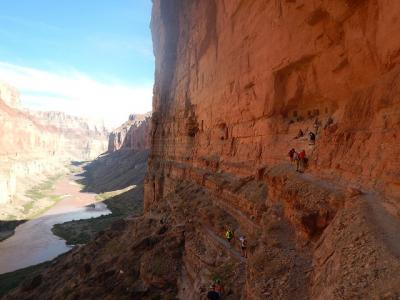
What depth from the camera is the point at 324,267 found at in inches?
263

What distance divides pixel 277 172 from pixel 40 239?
40765 mm

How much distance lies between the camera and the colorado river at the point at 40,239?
36312mm

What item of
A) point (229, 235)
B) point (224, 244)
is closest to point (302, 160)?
point (229, 235)

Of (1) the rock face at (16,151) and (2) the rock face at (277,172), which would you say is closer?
(2) the rock face at (277,172)

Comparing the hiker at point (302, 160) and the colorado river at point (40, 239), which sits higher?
the hiker at point (302, 160)

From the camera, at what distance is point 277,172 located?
40.3 ft

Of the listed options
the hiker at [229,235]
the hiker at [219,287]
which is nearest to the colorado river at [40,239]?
the hiker at [229,235]

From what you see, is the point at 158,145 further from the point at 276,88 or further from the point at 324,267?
the point at 324,267

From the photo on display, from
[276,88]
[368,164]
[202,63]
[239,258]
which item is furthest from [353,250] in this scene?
[202,63]

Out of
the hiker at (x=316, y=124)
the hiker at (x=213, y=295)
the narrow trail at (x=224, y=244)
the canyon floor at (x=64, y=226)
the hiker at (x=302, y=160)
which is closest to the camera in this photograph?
the hiker at (x=213, y=295)

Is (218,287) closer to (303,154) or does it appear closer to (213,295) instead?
(213,295)

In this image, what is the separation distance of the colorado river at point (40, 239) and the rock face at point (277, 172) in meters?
14.1

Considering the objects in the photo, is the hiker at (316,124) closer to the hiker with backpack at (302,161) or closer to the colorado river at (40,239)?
the hiker with backpack at (302,161)

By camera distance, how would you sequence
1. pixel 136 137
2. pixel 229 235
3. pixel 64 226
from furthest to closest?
pixel 136 137, pixel 64 226, pixel 229 235
